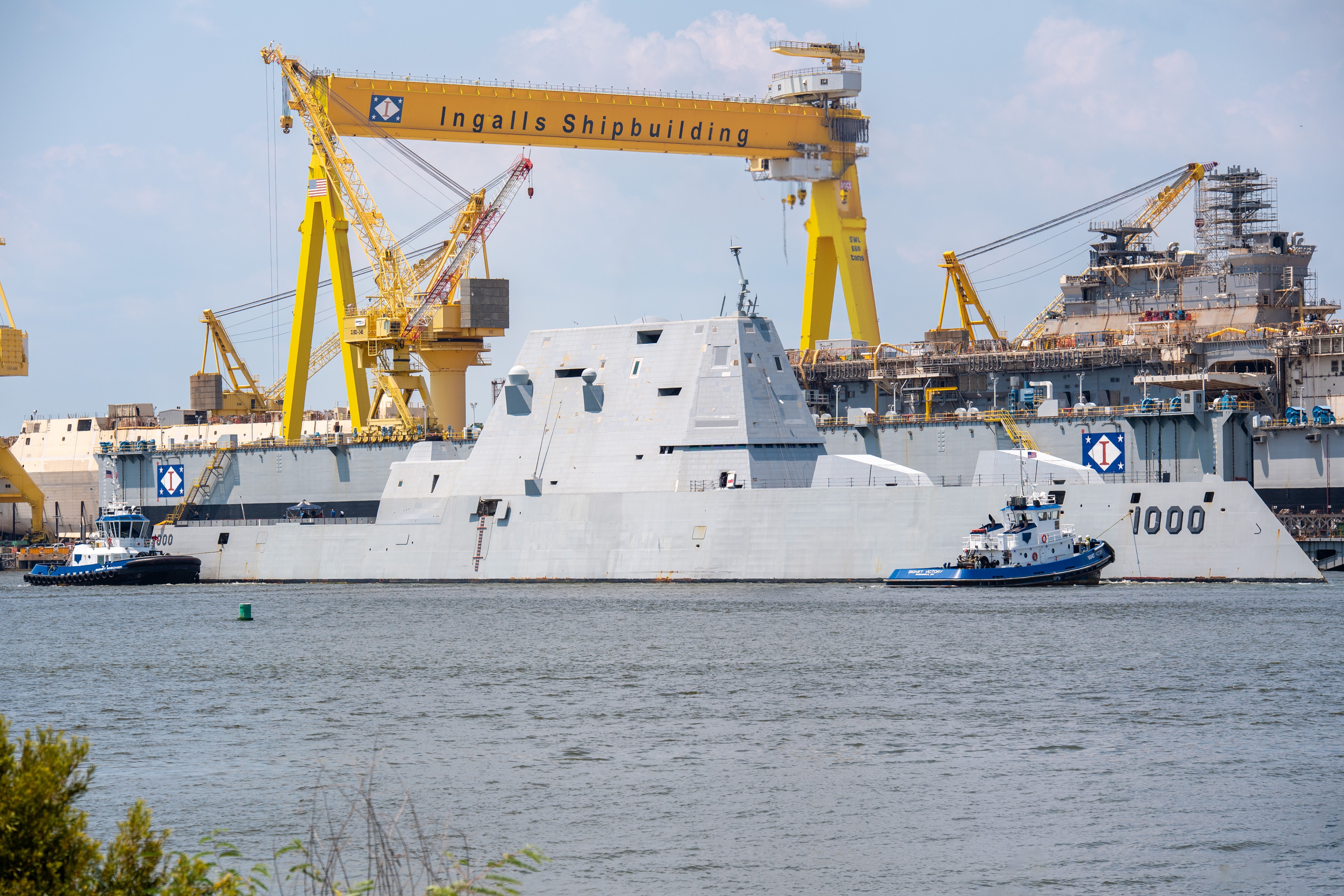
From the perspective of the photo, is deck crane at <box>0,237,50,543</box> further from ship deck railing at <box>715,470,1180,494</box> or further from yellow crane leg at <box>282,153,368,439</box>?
ship deck railing at <box>715,470,1180,494</box>

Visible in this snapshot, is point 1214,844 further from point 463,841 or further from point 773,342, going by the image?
point 773,342

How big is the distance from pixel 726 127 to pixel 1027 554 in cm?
2238

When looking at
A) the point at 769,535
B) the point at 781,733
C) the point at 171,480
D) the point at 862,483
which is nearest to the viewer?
the point at 781,733

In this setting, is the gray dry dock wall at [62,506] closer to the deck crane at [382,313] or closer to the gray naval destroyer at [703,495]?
the deck crane at [382,313]

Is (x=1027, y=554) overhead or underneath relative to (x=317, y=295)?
underneath

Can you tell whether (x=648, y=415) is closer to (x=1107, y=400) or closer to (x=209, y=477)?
(x=1107, y=400)

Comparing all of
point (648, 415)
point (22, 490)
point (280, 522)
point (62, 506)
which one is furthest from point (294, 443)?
A: point (62, 506)

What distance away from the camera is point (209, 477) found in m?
59.7

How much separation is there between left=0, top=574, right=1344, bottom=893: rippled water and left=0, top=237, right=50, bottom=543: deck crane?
34.0 meters

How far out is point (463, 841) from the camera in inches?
539

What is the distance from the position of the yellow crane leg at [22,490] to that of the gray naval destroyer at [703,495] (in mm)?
30100

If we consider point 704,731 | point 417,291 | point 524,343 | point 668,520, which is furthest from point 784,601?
point 417,291

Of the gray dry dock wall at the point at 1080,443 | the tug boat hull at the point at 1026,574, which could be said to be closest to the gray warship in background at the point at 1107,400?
the gray dry dock wall at the point at 1080,443

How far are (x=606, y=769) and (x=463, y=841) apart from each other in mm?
3291
